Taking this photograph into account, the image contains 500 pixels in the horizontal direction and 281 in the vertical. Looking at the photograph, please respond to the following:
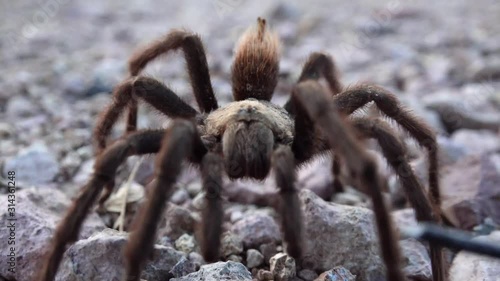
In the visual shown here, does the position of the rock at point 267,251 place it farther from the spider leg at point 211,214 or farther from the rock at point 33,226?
the rock at point 33,226

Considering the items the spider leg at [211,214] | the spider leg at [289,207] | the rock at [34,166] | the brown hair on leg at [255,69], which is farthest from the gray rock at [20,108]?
the spider leg at [289,207]

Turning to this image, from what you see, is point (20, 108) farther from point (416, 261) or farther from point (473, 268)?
point (473, 268)

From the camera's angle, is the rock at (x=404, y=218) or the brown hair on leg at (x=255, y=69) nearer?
the rock at (x=404, y=218)

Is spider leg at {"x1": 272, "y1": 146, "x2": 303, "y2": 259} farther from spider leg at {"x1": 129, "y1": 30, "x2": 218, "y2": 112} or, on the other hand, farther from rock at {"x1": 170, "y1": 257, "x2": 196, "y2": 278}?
spider leg at {"x1": 129, "y1": 30, "x2": 218, "y2": 112}

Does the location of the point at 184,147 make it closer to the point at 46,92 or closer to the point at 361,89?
the point at 361,89

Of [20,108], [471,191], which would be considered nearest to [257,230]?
[471,191]

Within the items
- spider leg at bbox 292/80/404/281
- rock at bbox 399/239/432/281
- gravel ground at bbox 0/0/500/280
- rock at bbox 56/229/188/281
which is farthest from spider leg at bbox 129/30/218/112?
rock at bbox 399/239/432/281
